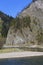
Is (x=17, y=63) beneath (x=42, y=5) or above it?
beneath

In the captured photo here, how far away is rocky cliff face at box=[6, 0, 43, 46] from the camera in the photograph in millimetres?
114037

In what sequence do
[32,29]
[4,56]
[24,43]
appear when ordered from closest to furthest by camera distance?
[4,56]
[24,43]
[32,29]

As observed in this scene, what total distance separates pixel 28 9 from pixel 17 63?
271 feet

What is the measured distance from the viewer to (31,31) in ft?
395

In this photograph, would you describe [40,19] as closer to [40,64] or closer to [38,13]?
[38,13]

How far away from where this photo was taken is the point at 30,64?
43.8 meters

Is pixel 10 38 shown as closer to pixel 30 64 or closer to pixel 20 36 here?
pixel 20 36

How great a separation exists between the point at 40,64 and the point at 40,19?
7902cm

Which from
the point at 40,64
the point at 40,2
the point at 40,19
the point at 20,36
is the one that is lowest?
the point at 40,64

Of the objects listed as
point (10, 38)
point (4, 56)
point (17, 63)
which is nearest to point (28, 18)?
point (10, 38)

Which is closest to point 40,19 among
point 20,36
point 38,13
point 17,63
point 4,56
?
point 38,13

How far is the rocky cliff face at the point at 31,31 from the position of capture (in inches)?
4490

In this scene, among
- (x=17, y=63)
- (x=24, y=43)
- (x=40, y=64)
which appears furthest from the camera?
(x=24, y=43)

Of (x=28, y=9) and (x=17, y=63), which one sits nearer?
(x=17, y=63)
